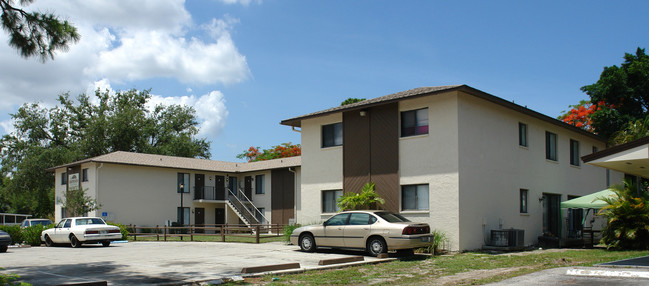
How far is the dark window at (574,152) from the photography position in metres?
27.0

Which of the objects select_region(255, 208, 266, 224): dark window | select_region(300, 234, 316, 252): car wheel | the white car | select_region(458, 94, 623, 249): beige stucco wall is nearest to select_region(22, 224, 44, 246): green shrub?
the white car

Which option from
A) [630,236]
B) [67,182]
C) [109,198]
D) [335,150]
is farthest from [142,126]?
[630,236]

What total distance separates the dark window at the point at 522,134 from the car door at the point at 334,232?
30.6 feet

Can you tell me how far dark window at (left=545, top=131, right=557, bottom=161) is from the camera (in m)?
24.8

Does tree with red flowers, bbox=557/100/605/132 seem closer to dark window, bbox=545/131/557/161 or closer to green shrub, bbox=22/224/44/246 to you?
dark window, bbox=545/131/557/161

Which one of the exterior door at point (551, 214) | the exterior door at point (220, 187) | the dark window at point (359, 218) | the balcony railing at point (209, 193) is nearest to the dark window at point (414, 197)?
the dark window at point (359, 218)

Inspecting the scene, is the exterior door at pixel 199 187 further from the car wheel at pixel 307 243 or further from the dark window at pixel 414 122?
the car wheel at pixel 307 243

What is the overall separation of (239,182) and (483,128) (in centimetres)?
2501

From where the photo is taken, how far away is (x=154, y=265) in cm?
1467

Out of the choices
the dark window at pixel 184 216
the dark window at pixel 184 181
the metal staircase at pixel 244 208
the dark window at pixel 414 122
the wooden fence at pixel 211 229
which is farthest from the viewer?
the dark window at pixel 184 181

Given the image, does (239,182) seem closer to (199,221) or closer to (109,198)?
(199,221)

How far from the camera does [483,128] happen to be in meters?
20.5

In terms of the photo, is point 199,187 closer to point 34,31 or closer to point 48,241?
point 48,241

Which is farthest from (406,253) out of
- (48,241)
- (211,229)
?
(48,241)
